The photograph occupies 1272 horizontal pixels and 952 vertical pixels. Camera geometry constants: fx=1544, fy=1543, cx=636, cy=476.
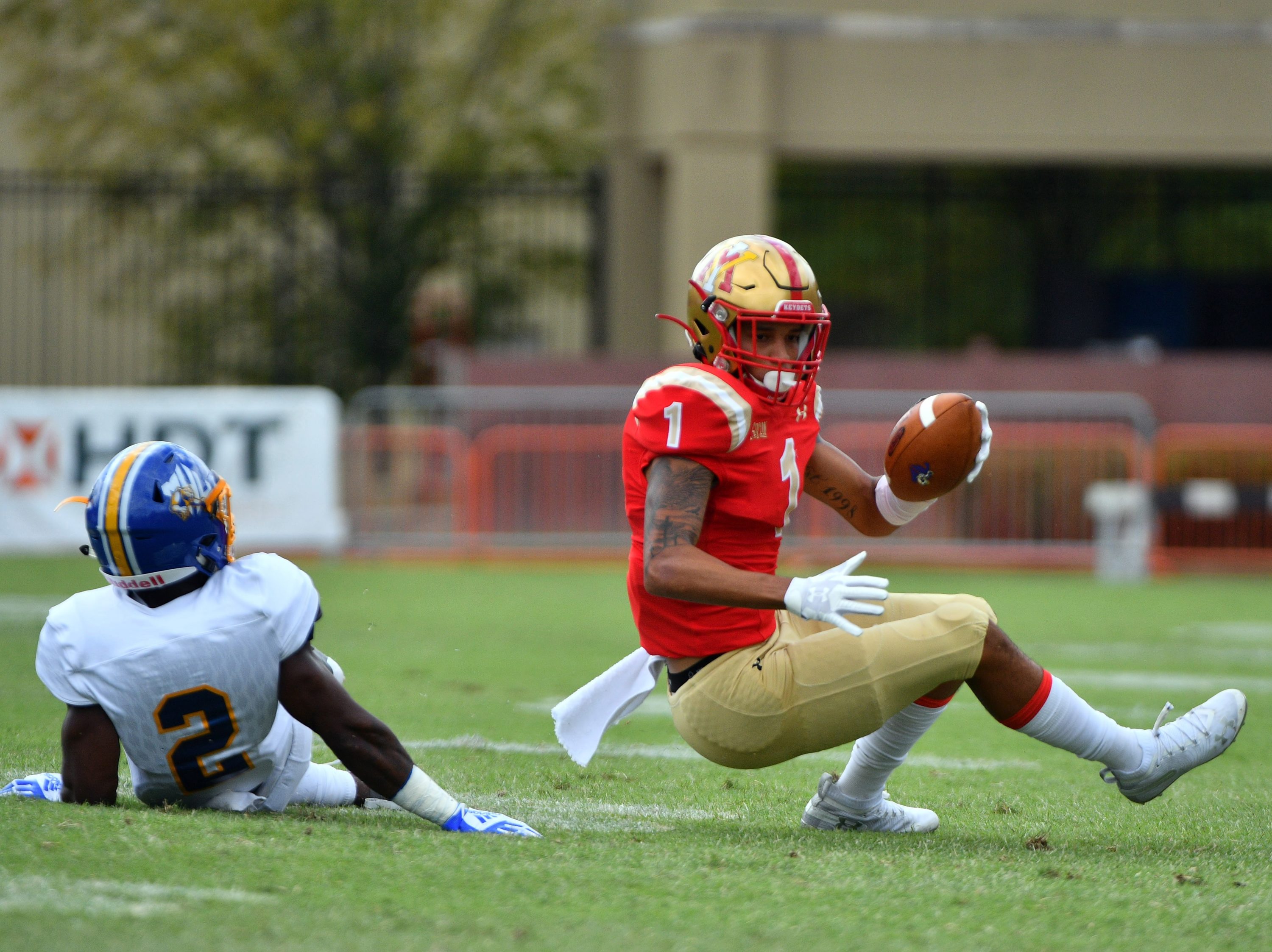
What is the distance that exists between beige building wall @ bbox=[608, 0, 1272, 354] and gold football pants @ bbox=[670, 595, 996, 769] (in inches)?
451

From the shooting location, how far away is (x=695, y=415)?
3.55 meters

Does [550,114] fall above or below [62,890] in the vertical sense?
above

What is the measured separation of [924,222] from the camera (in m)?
22.6

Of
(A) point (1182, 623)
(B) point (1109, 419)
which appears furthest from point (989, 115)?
(A) point (1182, 623)

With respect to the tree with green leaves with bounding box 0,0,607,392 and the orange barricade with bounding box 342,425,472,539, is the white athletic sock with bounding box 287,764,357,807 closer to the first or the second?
the orange barricade with bounding box 342,425,472,539

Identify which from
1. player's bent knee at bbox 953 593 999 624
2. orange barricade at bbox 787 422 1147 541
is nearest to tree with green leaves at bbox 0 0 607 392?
orange barricade at bbox 787 422 1147 541

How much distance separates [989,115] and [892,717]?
1240 cm

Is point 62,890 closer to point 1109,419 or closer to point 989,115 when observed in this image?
point 1109,419

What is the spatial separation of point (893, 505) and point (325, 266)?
1428cm

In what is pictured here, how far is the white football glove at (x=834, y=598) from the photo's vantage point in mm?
3311

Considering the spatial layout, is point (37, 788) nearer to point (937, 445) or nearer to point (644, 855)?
point (644, 855)

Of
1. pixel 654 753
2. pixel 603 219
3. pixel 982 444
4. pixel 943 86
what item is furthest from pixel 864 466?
pixel 982 444

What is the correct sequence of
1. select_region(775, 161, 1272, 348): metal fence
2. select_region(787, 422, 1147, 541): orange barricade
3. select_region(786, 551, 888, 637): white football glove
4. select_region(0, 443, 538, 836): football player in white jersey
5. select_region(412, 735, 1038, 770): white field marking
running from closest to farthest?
select_region(786, 551, 888, 637): white football glove → select_region(0, 443, 538, 836): football player in white jersey → select_region(412, 735, 1038, 770): white field marking → select_region(787, 422, 1147, 541): orange barricade → select_region(775, 161, 1272, 348): metal fence

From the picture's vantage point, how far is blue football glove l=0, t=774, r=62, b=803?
3697mm
